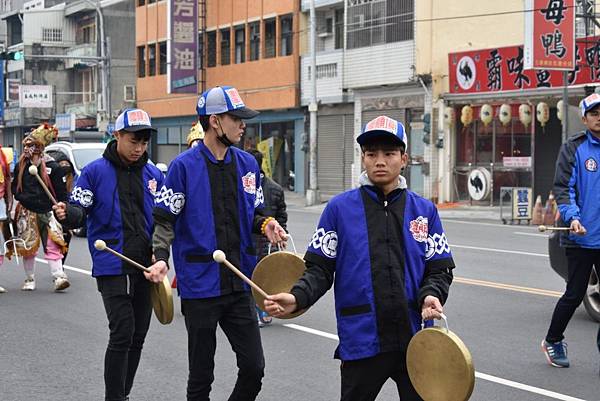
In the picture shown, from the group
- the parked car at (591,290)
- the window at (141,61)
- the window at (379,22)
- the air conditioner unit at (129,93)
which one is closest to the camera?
the parked car at (591,290)

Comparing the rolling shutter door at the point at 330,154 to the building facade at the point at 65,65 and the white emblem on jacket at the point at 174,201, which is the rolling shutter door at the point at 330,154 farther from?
the white emblem on jacket at the point at 174,201

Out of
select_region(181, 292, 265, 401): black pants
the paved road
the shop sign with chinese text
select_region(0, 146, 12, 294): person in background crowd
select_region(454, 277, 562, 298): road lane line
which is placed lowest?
select_region(454, 277, 562, 298): road lane line

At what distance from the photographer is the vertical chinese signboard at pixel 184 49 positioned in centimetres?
4578

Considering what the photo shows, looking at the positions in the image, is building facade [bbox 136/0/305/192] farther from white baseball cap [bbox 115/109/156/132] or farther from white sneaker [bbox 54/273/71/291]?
white baseball cap [bbox 115/109/156/132]

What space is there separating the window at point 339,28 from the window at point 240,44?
6.59 metres

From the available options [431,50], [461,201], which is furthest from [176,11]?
[461,201]

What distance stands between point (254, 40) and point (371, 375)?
39.9m

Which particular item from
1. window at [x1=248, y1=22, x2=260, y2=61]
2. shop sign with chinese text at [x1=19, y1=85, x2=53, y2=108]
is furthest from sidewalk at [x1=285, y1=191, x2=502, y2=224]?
shop sign with chinese text at [x1=19, y1=85, x2=53, y2=108]

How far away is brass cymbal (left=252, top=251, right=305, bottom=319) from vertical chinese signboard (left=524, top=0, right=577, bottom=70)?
21.7 metres

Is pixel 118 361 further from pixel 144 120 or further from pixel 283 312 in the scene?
pixel 283 312

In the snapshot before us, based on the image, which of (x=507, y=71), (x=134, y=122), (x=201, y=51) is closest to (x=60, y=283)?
(x=134, y=122)

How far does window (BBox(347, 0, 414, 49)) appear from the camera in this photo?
34.5 m

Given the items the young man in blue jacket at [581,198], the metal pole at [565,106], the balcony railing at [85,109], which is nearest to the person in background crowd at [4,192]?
the young man in blue jacket at [581,198]

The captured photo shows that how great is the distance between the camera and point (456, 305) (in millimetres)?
11531
